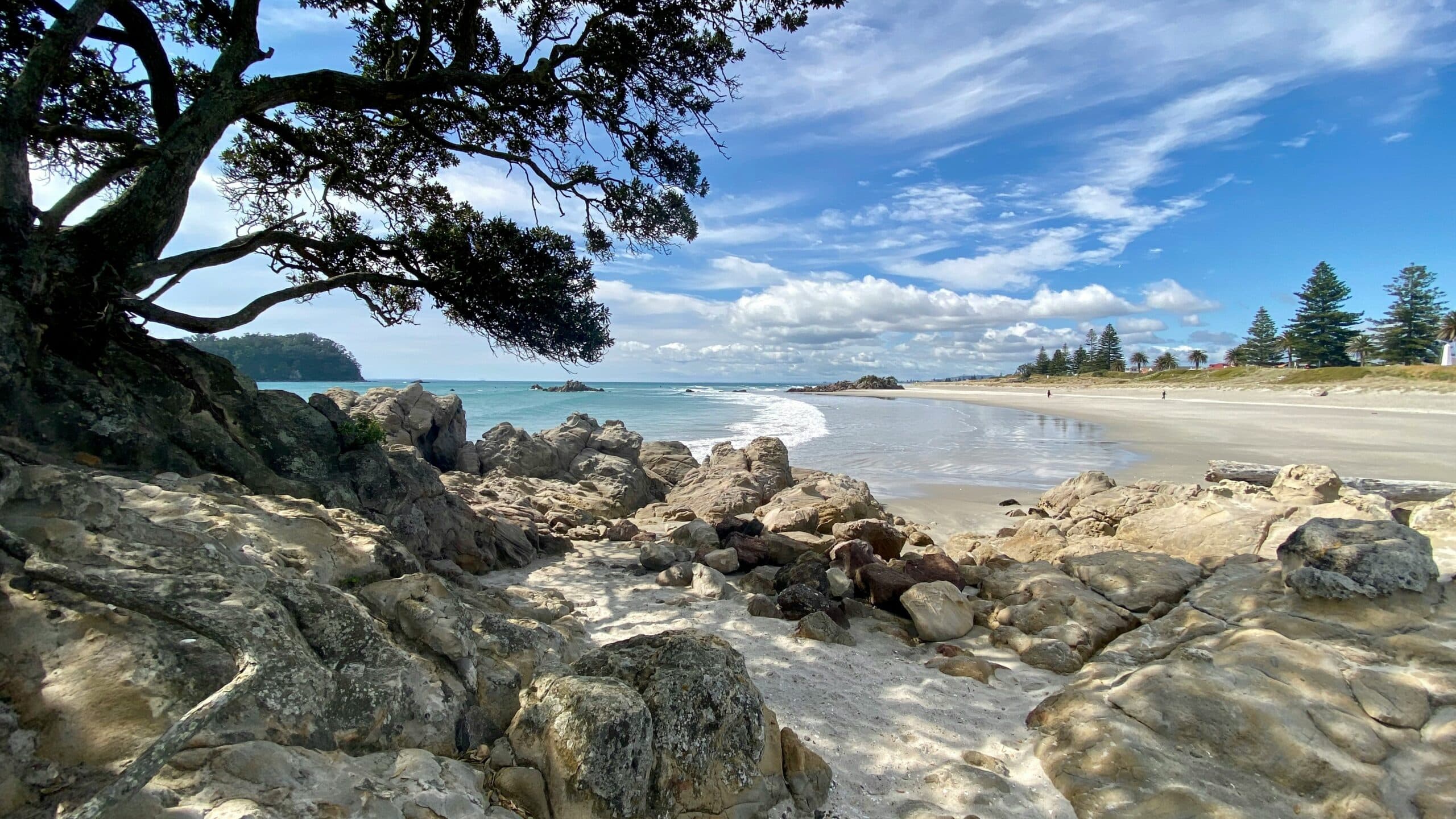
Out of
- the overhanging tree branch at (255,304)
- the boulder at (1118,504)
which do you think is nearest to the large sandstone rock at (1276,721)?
the boulder at (1118,504)

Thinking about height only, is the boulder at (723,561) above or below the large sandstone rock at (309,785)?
below

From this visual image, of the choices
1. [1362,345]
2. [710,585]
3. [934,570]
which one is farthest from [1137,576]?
[1362,345]

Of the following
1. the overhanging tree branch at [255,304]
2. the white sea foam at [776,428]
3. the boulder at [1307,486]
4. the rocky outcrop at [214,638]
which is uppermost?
the overhanging tree branch at [255,304]

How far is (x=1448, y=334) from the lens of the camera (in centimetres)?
5250

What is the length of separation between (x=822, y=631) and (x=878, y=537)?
8.98ft

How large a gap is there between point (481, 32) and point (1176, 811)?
11.0 m

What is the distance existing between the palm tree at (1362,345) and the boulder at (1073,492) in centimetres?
7363

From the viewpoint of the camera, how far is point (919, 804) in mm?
3090

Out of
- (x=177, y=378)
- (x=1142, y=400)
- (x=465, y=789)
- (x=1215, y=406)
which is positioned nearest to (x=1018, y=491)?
(x=465, y=789)

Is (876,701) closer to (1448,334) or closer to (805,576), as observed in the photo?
(805,576)

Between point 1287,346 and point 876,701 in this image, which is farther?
point 1287,346

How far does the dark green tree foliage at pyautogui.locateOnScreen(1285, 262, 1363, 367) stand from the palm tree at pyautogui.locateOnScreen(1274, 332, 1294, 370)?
3.84 feet

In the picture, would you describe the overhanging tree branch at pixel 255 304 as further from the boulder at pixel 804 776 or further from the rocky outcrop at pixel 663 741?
the boulder at pixel 804 776

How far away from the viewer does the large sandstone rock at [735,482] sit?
11.4 meters
